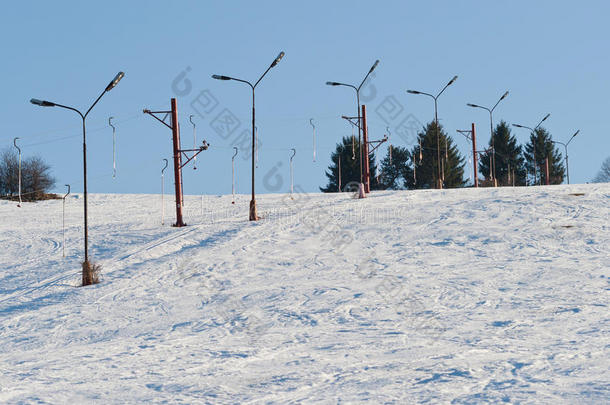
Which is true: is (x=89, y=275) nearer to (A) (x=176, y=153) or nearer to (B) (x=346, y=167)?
(A) (x=176, y=153)

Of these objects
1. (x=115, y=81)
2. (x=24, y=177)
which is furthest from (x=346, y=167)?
(x=115, y=81)

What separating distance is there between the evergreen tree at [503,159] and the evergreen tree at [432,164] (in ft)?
18.4

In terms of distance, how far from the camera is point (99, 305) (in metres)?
19.6

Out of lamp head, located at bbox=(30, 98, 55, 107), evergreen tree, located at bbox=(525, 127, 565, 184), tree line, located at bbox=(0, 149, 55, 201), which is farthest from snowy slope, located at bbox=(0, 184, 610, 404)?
evergreen tree, located at bbox=(525, 127, 565, 184)

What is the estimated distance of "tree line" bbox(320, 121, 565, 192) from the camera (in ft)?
263

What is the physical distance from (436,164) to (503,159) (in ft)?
45.3

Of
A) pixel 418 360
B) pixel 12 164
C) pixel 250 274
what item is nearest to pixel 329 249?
pixel 250 274

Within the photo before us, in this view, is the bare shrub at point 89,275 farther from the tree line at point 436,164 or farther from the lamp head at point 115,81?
the tree line at point 436,164

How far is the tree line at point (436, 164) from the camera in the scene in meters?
80.1

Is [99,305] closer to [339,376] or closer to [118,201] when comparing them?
[339,376]

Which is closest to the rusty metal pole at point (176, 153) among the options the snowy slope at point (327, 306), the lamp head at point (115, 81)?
the snowy slope at point (327, 306)

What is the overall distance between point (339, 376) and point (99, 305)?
10.4 metres

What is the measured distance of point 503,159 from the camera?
3430 inches

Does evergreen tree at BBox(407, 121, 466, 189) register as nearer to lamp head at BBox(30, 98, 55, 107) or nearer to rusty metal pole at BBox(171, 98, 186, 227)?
rusty metal pole at BBox(171, 98, 186, 227)
